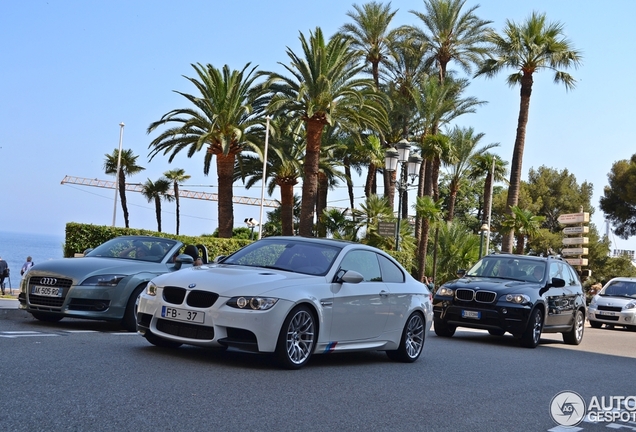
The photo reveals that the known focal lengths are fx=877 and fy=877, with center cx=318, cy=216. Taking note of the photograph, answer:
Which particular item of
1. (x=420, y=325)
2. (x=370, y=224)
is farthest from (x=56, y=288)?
(x=370, y=224)

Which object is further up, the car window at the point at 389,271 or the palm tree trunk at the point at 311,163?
the palm tree trunk at the point at 311,163

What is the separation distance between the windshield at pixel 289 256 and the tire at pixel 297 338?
71cm

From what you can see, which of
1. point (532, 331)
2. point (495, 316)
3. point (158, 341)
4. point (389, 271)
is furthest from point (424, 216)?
point (158, 341)

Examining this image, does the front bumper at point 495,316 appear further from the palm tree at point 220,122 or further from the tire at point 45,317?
the palm tree at point 220,122

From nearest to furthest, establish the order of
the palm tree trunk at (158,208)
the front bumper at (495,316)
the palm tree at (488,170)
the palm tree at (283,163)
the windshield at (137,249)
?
the windshield at (137,249) < the front bumper at (495,316) < the palm tree at (283,163) < the palm tree at (488,170) < the palm tree trunk at (158,208)

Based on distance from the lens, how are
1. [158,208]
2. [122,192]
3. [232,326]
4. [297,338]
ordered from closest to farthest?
[232,326] → [297,338] → [122,192] → [158,208]

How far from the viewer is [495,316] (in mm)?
15617

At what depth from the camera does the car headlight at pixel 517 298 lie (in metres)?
15.7

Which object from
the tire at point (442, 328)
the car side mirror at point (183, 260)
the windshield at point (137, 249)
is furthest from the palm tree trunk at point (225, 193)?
the car side mirror at point (183, 260)

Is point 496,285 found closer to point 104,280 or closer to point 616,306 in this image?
point 104,280


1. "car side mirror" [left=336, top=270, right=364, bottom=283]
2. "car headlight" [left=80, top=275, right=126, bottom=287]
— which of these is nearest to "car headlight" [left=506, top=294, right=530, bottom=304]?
"car side mirror" [left=336, top=270, right=364, bottom=283]

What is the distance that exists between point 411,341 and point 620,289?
20.8 metres

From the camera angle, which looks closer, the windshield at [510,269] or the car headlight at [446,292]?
the car headlight at [446,292]

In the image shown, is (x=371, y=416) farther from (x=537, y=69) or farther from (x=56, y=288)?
(x=537, y=69)
